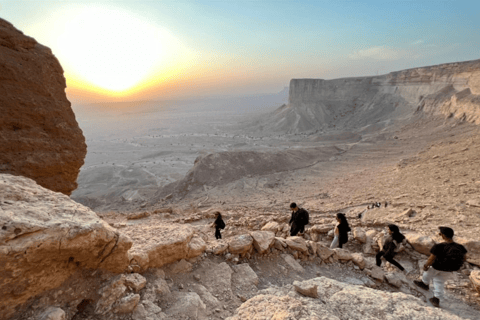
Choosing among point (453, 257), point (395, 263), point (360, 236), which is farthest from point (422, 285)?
point (360, 236)

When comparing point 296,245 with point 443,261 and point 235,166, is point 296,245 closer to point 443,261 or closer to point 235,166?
point 443,261

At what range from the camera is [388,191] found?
38.8ft

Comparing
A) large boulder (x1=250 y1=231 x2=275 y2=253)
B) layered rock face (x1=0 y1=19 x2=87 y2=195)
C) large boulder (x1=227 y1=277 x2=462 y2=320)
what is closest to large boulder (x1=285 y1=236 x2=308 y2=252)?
large boulder (x1=250 y1=231 x2=275 y2=253)

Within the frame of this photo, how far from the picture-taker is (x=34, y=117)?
488 centimetres

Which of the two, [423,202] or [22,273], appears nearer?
[22,273]

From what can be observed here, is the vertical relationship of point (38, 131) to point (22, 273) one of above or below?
above

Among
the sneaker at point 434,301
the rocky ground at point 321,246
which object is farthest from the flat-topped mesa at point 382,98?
the sneaker at point 434,301

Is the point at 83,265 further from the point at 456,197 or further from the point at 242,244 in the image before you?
the point at 456,197

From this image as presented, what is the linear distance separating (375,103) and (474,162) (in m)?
37.0

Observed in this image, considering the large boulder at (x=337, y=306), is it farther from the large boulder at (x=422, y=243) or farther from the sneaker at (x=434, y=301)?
the large boulder at (x=422, y=243)

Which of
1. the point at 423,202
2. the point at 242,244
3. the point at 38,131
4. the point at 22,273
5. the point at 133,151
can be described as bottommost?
the point at 133,151

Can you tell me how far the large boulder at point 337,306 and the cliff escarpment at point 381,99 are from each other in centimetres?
2595

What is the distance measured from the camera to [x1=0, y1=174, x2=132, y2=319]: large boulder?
2.04 m

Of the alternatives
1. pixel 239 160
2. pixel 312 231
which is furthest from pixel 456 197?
pixel 239 160
